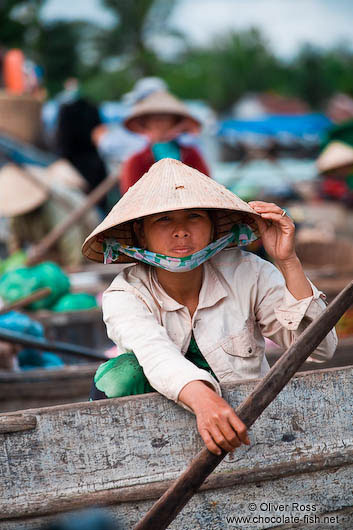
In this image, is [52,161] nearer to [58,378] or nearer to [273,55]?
[58,378]

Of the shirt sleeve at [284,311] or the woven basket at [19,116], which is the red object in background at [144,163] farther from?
the woven basket at [19,116]

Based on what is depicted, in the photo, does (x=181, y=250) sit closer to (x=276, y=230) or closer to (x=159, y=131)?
(x=276, y=230)

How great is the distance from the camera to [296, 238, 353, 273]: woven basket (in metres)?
5.88

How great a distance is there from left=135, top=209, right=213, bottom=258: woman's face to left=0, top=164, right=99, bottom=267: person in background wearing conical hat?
12.5ft

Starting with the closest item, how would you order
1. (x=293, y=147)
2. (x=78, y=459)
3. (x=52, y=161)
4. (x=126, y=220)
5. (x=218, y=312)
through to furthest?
(x=78, y=459) < (x=126, y=220) < (x=218, y=312) < (x=52, y=161) < (x=293, y=147)

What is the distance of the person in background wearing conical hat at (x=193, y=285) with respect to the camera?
210 centimetres

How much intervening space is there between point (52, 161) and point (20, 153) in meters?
1.40

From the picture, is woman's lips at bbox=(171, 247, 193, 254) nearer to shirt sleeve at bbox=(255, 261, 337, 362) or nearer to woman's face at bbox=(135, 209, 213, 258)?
woman's face at bbox=(135, 209, 213, 258)

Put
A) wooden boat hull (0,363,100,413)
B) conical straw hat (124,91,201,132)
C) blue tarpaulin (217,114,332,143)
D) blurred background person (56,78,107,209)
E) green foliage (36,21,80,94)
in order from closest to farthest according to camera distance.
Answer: wooden boat hull (0,363,100,413) → conical straw hat (124,91,201,132) → blurred background person (56,78,107,209) → blue tarpaulin (217,114,332,143) → green foliage (36,21,80,94)

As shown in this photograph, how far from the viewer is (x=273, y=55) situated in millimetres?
35312

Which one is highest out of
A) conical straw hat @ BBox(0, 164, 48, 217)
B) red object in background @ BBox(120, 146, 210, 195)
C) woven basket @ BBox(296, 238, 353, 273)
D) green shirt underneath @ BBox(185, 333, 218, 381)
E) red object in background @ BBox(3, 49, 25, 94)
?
red object in background @ BBox(3, 49, 25, 94)

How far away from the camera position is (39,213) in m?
6.39

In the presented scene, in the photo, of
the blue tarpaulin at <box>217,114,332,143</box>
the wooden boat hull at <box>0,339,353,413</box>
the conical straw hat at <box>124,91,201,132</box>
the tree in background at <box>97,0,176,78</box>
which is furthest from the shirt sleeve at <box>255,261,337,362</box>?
the tree in background at <box>97,0,176,78</box>

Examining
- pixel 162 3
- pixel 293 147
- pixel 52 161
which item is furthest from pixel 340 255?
pixel 162 3
